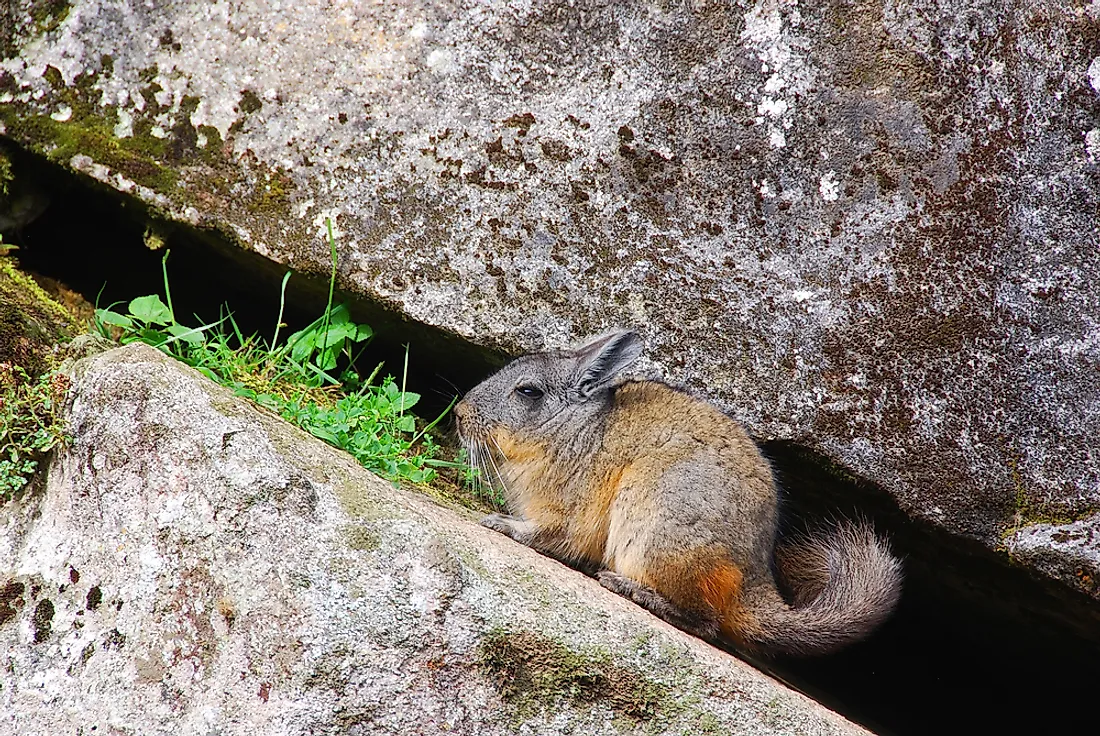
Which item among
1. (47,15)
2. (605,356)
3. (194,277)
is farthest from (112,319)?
(605,356)

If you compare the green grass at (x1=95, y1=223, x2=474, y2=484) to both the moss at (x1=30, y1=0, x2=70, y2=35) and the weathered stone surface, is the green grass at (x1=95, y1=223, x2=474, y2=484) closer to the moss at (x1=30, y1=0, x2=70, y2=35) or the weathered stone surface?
the weathered stone surface

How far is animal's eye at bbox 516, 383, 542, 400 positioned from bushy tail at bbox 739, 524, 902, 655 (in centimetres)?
153

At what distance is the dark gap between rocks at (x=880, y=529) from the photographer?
16.9 ft

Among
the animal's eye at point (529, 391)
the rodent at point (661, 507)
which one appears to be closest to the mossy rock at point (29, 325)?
the rodent at point (661, 507)

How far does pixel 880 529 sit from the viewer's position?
17.2ft

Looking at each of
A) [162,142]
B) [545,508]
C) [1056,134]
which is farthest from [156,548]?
[1056,134]

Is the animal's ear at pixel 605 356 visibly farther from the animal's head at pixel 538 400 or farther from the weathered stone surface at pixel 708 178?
the weathered stone surface at pixel 708 178

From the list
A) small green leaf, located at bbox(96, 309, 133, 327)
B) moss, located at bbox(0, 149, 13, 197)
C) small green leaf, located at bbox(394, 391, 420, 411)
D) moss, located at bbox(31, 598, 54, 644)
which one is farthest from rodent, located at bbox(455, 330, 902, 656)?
moss, located at bbox(0, 149, 13, 197)

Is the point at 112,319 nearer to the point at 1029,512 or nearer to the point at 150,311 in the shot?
the point at 150,311

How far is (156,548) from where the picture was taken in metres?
3.61

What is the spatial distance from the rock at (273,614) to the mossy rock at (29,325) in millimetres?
489

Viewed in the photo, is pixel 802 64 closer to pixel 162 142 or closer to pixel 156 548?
pixel 162 142

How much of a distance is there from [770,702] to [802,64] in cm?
314

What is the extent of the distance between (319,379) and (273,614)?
209cm
